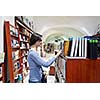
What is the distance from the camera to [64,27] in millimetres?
2146

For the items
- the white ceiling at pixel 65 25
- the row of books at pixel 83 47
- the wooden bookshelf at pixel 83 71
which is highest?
the white ceiling at pixel 65 25

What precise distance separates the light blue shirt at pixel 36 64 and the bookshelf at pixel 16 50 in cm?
6

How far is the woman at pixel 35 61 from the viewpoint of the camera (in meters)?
2.16

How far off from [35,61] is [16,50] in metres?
0.25

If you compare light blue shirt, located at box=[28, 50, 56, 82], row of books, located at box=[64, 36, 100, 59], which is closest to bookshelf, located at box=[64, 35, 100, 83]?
row of books, located at box=[64, 36, 100, 59]

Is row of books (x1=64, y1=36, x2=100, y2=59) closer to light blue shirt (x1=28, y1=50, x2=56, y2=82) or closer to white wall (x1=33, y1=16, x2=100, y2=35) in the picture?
white wall (x1=33, y1=16, x2=100, y2=35)

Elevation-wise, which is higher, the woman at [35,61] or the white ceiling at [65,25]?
the white ceiling at [65,25]

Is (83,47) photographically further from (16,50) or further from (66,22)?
(16,50)

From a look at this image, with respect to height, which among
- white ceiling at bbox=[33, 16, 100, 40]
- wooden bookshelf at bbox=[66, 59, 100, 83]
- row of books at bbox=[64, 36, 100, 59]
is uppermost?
white ceiling at bbox=[33, 16, 100, 40]

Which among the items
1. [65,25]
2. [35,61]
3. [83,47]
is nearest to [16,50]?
[35,61]

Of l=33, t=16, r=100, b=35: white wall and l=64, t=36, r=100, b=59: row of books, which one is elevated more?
l=33, t=16, r=100, b=35: white wall

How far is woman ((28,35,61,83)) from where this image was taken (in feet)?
7.09

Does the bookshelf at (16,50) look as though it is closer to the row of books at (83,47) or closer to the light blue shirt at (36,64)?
the light blue shirt at (36,64)

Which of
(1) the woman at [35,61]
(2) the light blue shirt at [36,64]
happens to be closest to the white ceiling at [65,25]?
(1) the woman at [35,61]
